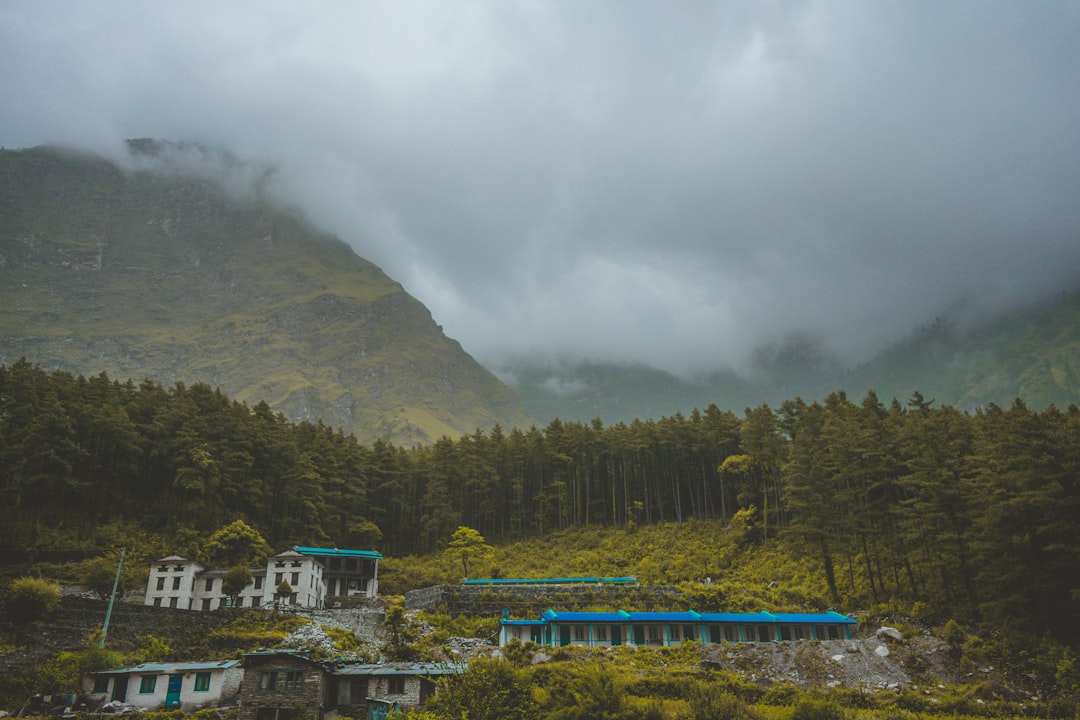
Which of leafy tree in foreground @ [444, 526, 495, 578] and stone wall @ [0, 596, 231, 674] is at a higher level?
leafy tree in foreground @ [444, 526, 495, 578]

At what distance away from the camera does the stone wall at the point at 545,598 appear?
1917 inches

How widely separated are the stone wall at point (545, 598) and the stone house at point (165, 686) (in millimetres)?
17619

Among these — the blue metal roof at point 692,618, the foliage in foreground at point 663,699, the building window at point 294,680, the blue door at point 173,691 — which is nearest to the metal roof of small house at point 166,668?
the blue door at point 173,691

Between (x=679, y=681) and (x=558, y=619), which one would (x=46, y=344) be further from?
(x=679, y=681)

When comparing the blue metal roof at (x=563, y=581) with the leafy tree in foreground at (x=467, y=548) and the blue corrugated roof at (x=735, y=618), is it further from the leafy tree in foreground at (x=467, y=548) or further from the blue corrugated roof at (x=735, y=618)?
the blue corrugated roof at (x=735, y=618)

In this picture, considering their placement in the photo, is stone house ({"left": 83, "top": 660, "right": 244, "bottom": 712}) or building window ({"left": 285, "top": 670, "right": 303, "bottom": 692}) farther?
stone house ({"left": 83, "top": 660, "right": 244, "bottom": 712})

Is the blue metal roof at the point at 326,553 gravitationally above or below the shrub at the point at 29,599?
above

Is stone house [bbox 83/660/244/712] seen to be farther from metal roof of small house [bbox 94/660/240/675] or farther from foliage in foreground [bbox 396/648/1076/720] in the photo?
foliage in foreground [bbox 396/648/1076/720]

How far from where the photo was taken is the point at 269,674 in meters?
33.0

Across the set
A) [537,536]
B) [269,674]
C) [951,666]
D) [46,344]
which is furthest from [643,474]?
[46,344]

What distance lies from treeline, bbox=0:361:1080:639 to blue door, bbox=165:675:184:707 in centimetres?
2274

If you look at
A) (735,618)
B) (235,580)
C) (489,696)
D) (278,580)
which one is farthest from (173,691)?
(735,618)

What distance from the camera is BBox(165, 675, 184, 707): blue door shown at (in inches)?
1346

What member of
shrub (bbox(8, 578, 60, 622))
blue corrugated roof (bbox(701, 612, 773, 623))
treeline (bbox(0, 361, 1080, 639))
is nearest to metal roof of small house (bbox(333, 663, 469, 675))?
shrub (bbox(8, 578, 60, 622))
